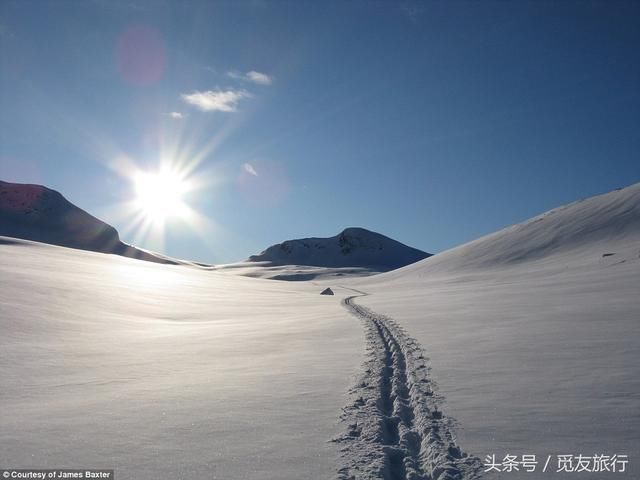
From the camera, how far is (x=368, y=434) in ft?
17.3

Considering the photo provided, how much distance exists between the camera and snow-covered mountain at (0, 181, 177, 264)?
128812 millimetres

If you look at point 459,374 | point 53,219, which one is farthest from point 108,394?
point 53,219

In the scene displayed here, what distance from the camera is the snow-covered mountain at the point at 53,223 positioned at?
423 ft

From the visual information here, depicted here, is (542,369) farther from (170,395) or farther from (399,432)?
(170,395)

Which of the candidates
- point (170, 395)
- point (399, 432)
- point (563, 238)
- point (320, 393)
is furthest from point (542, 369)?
point (563, 238)

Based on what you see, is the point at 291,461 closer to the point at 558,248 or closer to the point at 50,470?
the point at 50,470

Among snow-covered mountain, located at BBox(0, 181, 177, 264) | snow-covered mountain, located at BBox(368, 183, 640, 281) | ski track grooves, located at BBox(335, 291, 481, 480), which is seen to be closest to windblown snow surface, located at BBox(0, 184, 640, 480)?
ski track grooves, located at BBox(335, 291, 481, 480)

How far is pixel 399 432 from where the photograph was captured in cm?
536

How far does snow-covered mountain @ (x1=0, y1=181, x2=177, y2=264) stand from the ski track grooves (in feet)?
428

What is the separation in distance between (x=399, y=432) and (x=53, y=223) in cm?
15775

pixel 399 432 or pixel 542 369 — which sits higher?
pixel 542 369

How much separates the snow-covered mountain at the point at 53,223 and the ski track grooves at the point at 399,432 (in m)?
130

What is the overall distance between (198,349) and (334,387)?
17.5 feet

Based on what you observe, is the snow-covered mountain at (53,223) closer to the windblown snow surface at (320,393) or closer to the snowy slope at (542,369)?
the windblown snow surface at (320,393)
